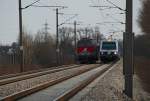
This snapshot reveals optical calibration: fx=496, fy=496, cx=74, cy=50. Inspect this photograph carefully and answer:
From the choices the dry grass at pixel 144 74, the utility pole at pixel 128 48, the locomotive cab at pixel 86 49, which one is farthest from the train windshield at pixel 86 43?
the utility pole at pixel 128 48

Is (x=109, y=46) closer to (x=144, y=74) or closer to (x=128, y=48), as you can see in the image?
(x=144, y=74)

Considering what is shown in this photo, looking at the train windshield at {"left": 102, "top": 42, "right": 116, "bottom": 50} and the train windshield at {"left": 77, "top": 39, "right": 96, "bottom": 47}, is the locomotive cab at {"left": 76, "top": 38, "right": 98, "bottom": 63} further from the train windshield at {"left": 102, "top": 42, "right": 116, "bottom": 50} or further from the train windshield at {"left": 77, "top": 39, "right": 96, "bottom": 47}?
the train windshield at {"left": 102, "top": 42, "right": 116, "bottom": 50}

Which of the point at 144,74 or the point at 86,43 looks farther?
the point at 86,43

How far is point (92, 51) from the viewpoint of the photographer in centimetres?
6650

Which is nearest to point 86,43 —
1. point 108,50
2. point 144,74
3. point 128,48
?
point 108,50

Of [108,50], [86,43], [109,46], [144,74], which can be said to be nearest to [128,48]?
[144,74]

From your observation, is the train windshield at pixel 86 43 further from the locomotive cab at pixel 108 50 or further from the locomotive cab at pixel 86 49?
the locomotive cab at pixel 108 50

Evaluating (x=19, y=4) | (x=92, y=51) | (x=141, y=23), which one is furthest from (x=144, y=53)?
(x=19, y=4)

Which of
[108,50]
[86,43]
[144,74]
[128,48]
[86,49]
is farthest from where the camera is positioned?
[108,50]

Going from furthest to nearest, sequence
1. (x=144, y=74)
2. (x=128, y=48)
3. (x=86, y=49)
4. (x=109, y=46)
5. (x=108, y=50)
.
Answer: (x=109, y=46), (x=108, y=50), (x=86, y=49), (x=144, y=74), (x=128, y=48)

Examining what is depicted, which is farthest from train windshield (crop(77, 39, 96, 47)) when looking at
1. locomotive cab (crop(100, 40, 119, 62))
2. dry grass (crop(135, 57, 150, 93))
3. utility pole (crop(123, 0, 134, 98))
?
utility pole (crop(123, 0, 134, 98))

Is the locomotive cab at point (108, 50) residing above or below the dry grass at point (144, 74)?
above

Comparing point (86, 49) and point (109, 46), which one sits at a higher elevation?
point (109, 46)

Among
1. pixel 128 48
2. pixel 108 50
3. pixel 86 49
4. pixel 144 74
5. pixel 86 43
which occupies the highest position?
pixel 128 48
